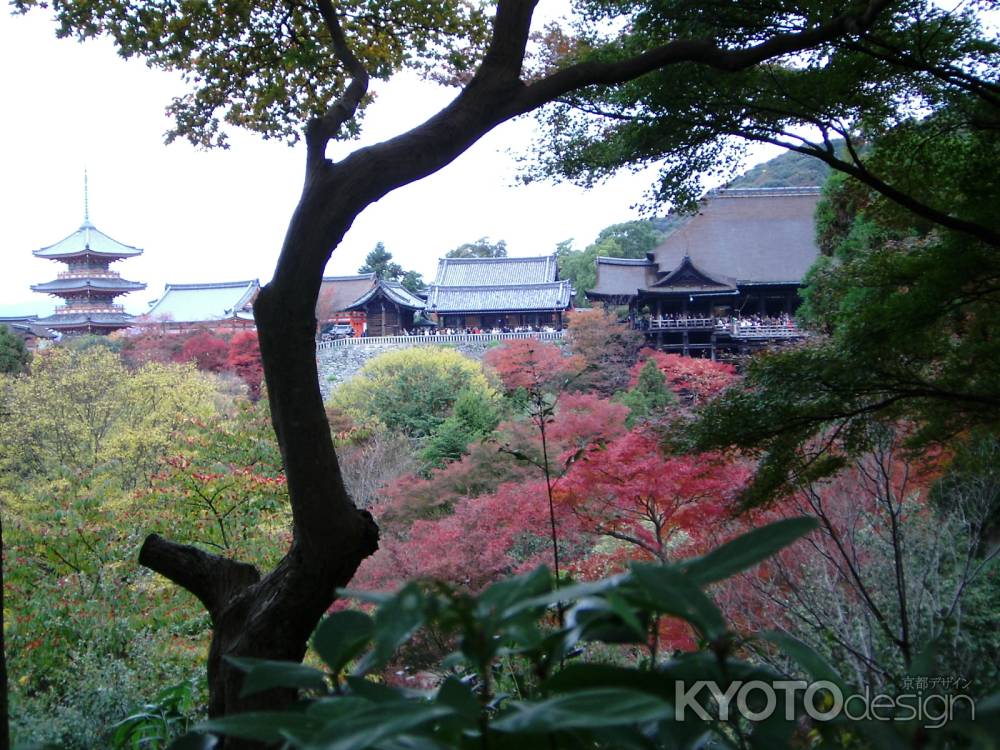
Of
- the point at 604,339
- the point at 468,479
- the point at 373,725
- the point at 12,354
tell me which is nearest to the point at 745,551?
the point at 373,725

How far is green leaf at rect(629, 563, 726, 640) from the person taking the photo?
13.5 inches

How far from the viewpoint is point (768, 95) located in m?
2.94

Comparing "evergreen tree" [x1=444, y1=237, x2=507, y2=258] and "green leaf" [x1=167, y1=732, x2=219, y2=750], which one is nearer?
"green leaf" [x1=167, y1=732, x2=219, y2=750]

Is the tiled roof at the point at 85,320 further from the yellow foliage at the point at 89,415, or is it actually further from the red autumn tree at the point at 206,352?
the yellow foliage at the point at 89,415

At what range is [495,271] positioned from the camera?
2108 cm

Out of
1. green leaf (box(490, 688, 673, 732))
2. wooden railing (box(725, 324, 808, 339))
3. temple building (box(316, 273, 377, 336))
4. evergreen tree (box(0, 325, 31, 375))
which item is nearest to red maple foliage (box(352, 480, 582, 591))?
green leaf (box(490, 688, 673, 732))

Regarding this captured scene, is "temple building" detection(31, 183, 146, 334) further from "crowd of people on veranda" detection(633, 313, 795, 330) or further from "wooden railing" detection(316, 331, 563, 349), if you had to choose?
→ "crowd of people on veranda" detection(633, 313, 795, 330)

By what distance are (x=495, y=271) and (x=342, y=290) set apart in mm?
4482

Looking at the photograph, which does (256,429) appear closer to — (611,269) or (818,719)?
(818,719)

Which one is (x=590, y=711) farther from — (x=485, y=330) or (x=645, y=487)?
(x=485, y=330)

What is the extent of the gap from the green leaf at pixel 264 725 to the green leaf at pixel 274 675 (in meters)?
0.01

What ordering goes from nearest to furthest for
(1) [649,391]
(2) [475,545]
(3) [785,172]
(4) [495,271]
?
1. (2) [475,545]
2. (1) [649,391]
3. (4) [495,271]
4. (3) [785,172]

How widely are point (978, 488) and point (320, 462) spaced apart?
412 cm

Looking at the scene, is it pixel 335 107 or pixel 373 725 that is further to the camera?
pixel 335 107
